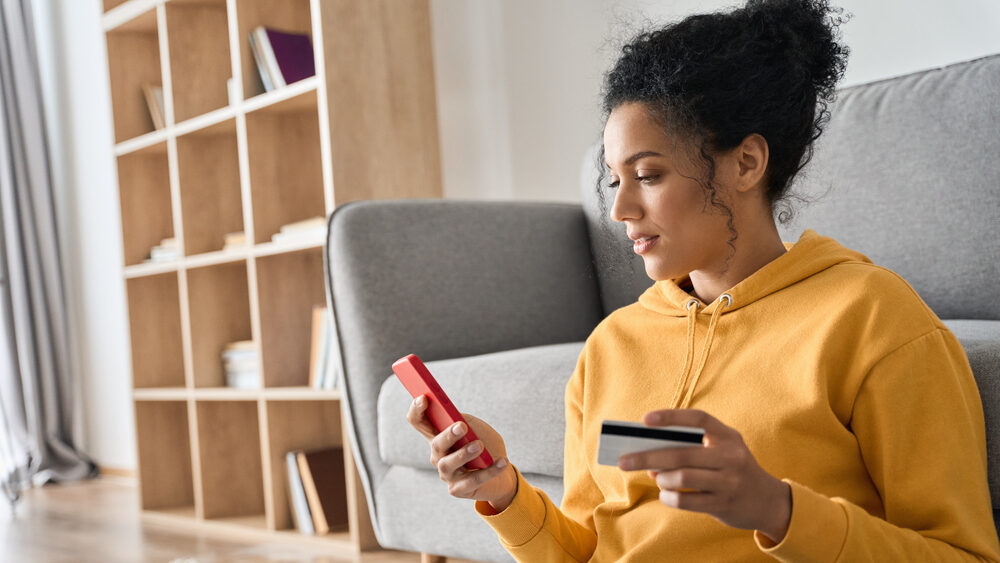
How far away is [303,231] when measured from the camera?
2383 millimetres

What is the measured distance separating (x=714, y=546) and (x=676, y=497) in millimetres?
236

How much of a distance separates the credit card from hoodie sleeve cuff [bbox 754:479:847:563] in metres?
0.09

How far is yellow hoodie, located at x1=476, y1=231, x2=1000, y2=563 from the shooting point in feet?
2.23

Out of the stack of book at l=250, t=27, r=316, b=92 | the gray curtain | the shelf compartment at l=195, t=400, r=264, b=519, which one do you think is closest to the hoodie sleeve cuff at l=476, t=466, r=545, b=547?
the stack of book at l=250, t=27, r=316, b=92

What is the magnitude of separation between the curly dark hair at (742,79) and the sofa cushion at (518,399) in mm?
504

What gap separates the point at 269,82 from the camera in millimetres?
2512

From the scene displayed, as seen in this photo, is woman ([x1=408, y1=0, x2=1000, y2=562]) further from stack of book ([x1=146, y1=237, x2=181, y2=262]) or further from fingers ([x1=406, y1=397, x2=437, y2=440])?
stack of book ([x1=146, y1=237, x2=181, y2=262])

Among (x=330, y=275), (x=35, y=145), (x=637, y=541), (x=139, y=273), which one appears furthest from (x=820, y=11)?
(x=35, y=145)

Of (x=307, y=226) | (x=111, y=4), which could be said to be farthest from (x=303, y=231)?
(x=111, y=4)

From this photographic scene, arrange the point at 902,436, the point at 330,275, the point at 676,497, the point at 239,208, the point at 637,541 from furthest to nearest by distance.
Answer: the point at 239,208, the point at 330,275, the point at 637,541, the point at 902,436, the point at 676,497

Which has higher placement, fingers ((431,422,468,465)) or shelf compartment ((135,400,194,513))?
fingers ((431,422,468,465))

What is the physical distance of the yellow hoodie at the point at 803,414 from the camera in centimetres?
68

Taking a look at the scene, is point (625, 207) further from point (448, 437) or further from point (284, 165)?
point (284, 165)

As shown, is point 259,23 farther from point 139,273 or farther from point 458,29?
point 139,273
